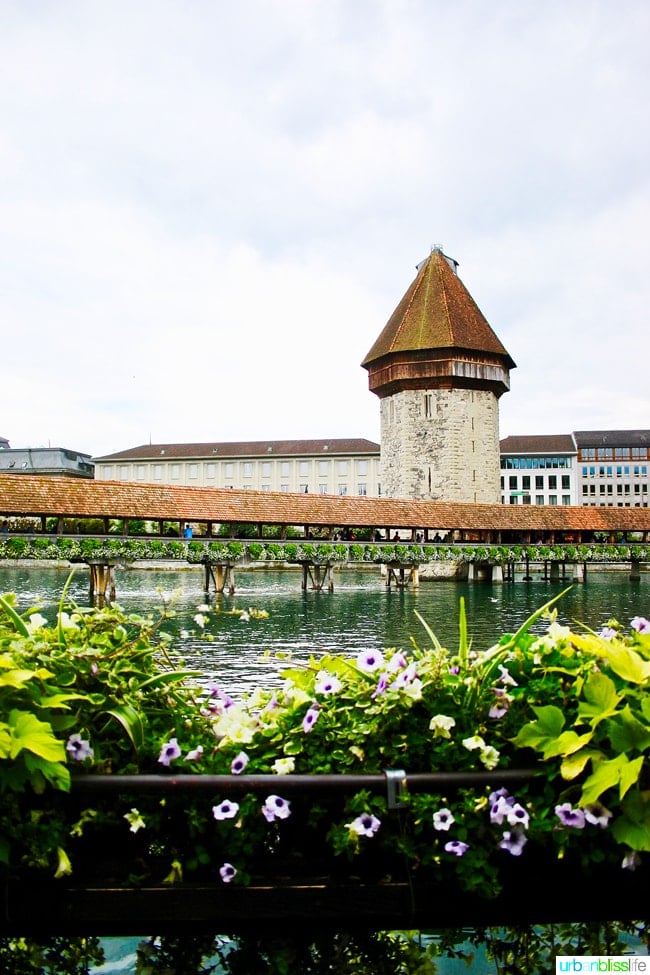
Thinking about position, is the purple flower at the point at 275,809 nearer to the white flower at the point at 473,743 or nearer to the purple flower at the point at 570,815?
the white flower at the point at 473,743

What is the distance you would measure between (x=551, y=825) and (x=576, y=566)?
126 ft

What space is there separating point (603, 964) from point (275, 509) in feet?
92.2

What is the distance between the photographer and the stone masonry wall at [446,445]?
130 ft

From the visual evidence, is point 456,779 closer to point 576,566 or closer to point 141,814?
point 141,814

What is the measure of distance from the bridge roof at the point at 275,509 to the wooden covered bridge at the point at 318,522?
41 millimetres

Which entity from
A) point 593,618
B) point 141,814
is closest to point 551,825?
point 141,814

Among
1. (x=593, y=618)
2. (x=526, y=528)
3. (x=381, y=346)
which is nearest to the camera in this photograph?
(x=593, y=618)

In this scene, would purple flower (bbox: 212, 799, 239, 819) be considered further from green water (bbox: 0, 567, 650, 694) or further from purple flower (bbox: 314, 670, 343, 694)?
green water (bbox: 0, 567, 650, 694)

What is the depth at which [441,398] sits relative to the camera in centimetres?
3972

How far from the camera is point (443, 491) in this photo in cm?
3947

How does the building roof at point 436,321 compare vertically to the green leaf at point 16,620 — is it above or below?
above

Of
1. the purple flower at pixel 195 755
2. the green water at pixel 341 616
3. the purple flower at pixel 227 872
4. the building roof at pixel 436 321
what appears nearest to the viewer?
the purple flower at pixel 227 872

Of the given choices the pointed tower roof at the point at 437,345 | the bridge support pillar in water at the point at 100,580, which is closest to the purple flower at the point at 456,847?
the bridge support pillar in water at the point at 100,580

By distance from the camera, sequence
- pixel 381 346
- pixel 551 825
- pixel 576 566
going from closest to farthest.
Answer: pixel 551 825, pixel 576 566, pixel 381 346
